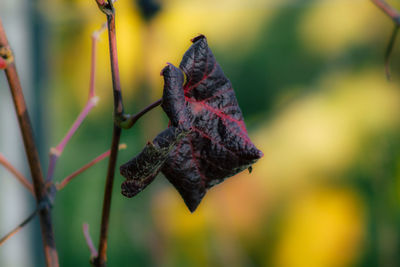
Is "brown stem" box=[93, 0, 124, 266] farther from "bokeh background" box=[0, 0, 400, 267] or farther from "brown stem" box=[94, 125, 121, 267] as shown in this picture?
"bokeh background" box=[0, 0, 400, 267]

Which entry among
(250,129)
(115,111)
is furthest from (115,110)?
(250,129)

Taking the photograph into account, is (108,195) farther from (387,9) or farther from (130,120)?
(387,9)

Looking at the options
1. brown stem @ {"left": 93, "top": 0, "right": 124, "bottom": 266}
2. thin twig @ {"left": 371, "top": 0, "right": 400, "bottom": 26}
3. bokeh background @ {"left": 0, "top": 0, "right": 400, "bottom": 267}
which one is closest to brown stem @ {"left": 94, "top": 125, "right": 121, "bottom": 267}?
brown stem @ {"left": 93, "top": 0, "right": 124, "bottom": 266}

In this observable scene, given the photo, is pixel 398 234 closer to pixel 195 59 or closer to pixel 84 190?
pixel 84 190

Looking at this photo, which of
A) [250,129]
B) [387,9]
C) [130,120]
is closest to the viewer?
[130,120]

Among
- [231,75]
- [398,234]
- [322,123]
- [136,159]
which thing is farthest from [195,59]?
[398,234]

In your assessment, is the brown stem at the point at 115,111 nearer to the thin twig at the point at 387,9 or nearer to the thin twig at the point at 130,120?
the thin twig at the point at 130,120
